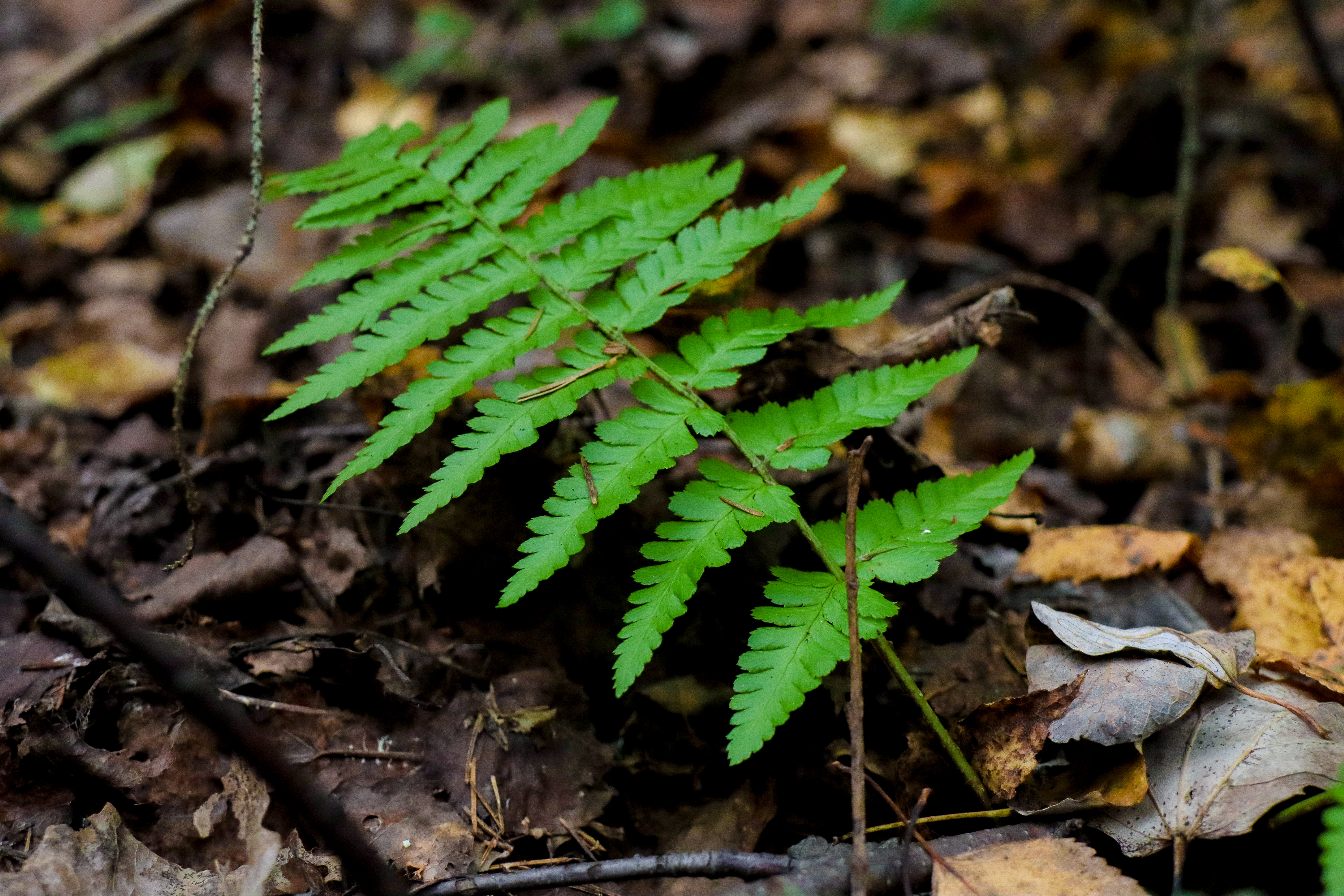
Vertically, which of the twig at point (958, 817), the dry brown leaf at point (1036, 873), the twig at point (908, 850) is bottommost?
the twig at point (958, 817)

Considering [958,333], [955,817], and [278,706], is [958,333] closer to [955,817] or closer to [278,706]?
[955,817]

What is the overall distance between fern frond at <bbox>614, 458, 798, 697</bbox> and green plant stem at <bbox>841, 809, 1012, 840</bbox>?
510mm

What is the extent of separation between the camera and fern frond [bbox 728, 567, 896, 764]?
142cm

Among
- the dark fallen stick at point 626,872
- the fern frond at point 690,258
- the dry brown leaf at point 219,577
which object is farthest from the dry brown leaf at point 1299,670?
the dry brown leaf at point 219,577

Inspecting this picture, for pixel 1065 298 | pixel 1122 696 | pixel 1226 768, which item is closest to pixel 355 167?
pixel 1122 696

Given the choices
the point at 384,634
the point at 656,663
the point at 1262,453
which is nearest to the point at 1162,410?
the point at 1262,453

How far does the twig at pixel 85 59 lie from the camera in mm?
3773

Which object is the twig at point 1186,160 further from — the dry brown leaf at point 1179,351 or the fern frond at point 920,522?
the fern frond at point 920,522

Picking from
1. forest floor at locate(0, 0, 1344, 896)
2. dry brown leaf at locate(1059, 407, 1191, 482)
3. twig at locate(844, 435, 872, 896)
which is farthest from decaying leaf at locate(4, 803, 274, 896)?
dry brown leaf at locate(1059, 407, 1191, 482)

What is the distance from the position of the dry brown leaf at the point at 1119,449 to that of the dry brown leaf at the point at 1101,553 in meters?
0.52

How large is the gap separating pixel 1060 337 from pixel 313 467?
278 centimetres

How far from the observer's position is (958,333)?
2.09 meters

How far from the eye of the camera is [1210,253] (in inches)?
94.8

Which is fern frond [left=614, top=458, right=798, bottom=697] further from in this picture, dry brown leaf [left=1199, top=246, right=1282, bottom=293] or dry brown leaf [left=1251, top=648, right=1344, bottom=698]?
dry brown leaf [left=1199, top=246, right=1282, bottom=293]
